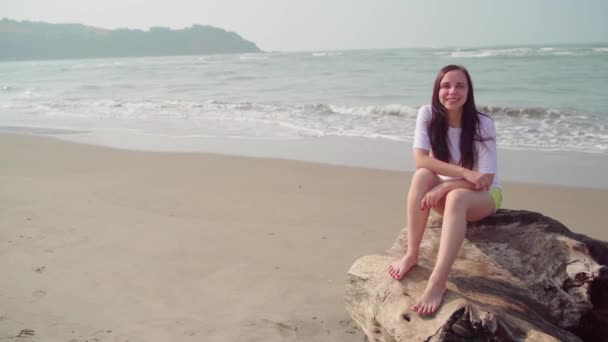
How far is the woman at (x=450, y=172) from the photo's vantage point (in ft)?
9.48

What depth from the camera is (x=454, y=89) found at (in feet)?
10.8

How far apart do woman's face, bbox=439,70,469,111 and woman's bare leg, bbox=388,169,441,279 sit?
21.1 inches

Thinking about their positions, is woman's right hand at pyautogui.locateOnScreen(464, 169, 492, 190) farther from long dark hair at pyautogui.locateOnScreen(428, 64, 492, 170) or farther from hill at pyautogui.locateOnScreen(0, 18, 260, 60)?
hill at pyautogui.locateOnScreen(0, 18, 260, 60)

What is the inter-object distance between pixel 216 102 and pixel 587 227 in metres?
13.4

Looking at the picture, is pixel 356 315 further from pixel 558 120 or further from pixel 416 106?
pixel 416 106

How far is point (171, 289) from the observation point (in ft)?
12.9

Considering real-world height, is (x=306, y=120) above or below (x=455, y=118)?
below

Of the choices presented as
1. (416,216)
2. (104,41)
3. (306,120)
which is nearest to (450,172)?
(416,216)

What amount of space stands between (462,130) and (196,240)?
9.38ft

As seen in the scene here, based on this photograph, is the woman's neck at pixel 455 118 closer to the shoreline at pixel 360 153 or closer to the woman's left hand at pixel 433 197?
the woman's left hand at pixel 433 197

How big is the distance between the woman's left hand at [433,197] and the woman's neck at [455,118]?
610mm

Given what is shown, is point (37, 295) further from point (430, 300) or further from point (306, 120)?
point (306, 120)

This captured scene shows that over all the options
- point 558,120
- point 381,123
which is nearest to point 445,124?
point 381,123

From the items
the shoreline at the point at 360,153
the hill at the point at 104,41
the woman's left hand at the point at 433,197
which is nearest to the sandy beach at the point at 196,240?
the shoreline at the point at 360,153
